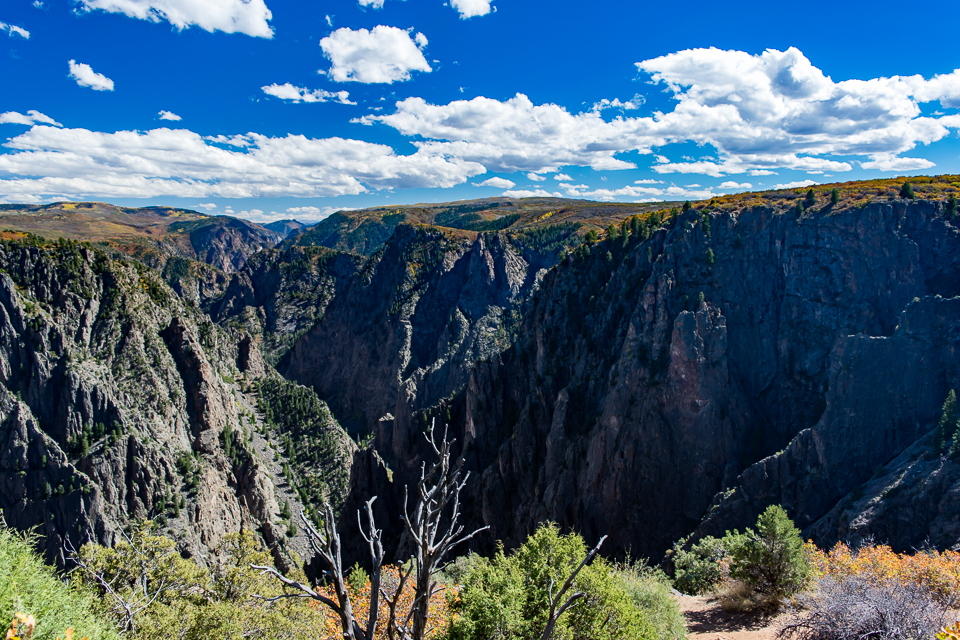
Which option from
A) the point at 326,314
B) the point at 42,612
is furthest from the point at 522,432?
the point at 326,314

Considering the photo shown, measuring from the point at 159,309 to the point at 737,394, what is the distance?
102057 millimetres

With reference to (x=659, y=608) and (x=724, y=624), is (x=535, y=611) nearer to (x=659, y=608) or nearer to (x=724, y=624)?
(x=659, y=608)

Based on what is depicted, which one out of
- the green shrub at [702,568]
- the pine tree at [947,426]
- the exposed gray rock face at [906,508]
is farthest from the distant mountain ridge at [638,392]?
the green shrub at [702,568]

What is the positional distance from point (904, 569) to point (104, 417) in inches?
3655

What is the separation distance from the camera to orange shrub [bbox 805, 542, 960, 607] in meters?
19.4

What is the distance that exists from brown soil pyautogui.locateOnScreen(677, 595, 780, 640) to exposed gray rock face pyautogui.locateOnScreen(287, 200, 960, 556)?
69.4ft

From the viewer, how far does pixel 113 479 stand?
228 feet

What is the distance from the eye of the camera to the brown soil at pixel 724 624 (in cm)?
2270

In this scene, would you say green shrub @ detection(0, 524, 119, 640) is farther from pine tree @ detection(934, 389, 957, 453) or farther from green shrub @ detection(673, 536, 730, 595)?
pine tree @ detection(934, 389, 957, 453)

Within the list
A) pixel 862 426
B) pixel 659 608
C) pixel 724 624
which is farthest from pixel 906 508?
pixel 659 608

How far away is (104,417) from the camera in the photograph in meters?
73.1

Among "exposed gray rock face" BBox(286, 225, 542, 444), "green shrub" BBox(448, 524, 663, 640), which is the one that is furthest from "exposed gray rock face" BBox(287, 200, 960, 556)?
"exposed gray rock face" BBox(286, 225, 542, 444)

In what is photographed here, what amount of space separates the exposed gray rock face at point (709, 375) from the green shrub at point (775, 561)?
22392 millimetres

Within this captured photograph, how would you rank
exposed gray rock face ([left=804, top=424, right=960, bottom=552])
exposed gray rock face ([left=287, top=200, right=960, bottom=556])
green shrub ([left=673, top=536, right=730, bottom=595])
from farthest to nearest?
1. exposed gray rock face ([left=287, top=200, right=960, bottom=556])
2. green shrub ([left=673, top=536, right=730, bottom=595])
3. exposed gray rock face ([left=804, top=424, right=960, bottom=552])
